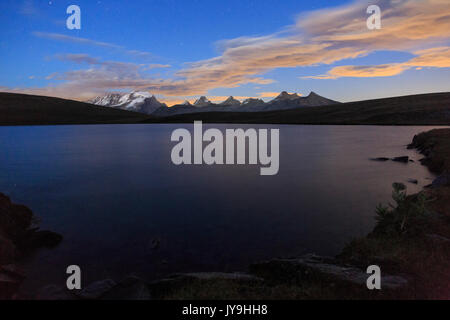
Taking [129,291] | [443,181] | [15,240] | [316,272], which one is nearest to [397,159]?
[443,181]

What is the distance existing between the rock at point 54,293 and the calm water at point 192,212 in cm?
118

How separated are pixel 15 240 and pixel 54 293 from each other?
6645 millimetres

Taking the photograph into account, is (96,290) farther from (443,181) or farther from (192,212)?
(443,181)

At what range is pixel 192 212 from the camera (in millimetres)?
21641

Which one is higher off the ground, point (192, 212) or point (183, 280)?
→ point (183, 280)

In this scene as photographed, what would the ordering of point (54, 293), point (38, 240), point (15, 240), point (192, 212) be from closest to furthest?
point (54, 293), point (15, 240), point (38, 240), point (192, 212)

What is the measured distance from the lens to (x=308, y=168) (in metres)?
40.9

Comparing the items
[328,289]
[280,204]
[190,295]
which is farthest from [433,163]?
[190,295]

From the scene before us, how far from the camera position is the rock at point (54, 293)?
10.2 meters

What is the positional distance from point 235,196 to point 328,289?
55.9 ft

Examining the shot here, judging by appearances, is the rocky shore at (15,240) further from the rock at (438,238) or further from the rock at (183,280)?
the rock at (438,238)

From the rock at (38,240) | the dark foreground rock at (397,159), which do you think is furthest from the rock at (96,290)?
the dark foreground rock at (397,159)

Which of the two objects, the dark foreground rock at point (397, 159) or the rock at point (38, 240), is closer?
the rock at point (38, 240)
